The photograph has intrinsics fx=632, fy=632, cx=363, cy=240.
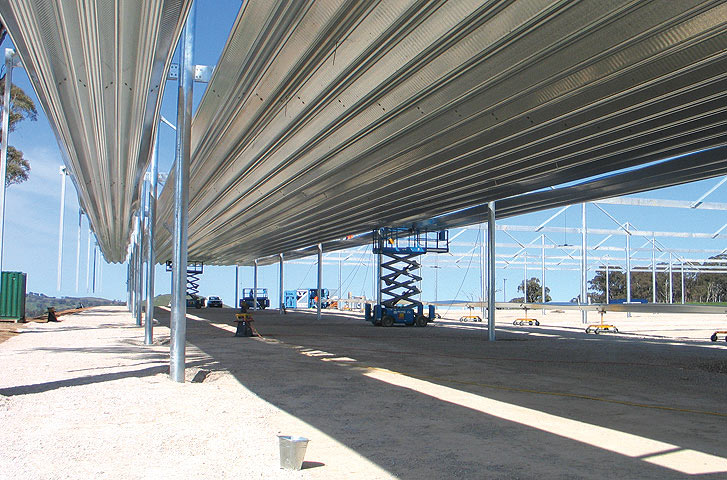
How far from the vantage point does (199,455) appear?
5.95 meters

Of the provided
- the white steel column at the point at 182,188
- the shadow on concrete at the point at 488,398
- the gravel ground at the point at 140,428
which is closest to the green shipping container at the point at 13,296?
the shadow on concrete at the point at 488,398

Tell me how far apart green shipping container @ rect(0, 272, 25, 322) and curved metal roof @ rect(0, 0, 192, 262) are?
16862mm

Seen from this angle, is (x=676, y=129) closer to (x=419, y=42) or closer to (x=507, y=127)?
(x=507, y=127)

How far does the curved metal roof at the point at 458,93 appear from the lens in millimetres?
8805

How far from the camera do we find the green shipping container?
30.5 meters

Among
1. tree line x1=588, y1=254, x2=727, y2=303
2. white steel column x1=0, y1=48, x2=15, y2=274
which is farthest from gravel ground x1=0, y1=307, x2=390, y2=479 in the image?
tree line x1=588, y1=254, x2=727, y2=303

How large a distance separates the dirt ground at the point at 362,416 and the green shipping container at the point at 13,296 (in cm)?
1759

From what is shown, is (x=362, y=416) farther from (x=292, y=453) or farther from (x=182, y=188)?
(x=182, y=188)

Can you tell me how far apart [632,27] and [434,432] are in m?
6.21

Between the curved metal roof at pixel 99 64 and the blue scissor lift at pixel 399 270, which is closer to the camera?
the curved metal roof at pixel 99 64

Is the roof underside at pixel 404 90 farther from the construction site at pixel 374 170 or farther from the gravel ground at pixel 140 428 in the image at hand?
the gravel ground at pixel 140 428

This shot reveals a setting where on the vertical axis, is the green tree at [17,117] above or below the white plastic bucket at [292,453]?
above

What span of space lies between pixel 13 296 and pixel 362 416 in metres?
28.3

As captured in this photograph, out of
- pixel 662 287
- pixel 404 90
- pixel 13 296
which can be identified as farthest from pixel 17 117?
pixel 662 287
